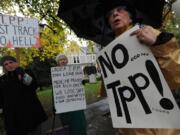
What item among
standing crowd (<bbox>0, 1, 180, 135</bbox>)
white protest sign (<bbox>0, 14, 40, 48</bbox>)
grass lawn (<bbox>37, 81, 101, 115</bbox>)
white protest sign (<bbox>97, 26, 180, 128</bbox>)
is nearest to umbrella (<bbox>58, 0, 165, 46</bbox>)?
standing crowd (<bbox>0, 1, 180, 135</bbox>)

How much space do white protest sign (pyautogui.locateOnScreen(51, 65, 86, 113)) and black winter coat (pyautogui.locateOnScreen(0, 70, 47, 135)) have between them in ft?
4.43

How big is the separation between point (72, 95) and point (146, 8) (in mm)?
5329

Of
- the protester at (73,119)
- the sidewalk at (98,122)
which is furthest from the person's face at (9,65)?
the sidewalk at (98,122)

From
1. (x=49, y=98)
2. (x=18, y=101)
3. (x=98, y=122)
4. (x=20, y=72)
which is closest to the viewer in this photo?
(x=20, y=72)

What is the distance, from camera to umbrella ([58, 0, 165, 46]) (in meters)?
3.59

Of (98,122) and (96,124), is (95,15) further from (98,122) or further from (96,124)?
(98,122)

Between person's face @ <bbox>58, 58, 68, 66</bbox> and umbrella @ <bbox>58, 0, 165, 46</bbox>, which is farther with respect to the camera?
person's face @ <bbox>58, 58, 68, 66</bbox>

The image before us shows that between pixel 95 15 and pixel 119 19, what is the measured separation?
0.85 m

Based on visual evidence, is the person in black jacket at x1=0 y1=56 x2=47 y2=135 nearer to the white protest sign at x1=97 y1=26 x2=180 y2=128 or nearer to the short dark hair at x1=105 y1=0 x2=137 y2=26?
the short dark hair at x1=105 y1=0 x2=137 y2=26

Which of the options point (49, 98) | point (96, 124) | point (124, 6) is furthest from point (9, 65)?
point (49, 98)

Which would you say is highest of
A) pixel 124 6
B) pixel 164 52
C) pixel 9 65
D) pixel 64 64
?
pixel 64 64

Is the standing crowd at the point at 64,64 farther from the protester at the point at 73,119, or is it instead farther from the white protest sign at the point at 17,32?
the white protest sign at the point at 17,32

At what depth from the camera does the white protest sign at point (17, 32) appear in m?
7.92

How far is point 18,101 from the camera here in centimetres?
718
